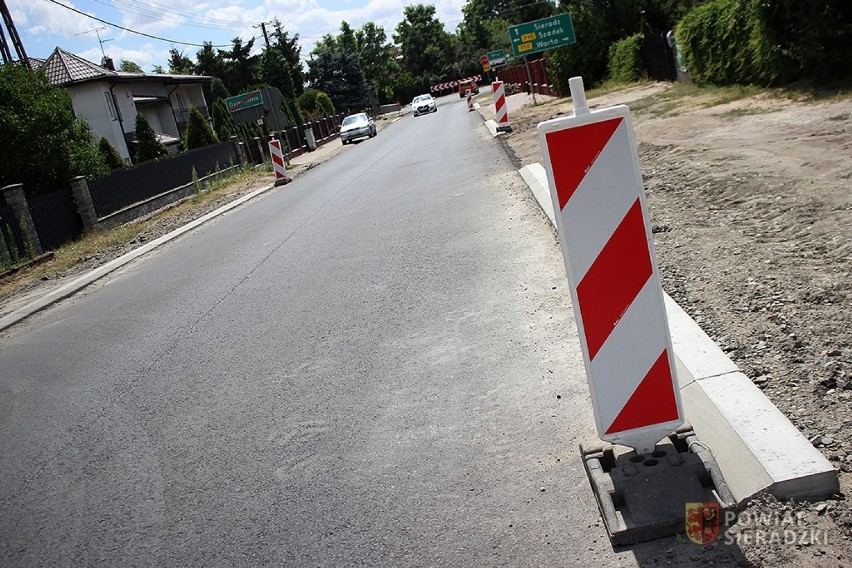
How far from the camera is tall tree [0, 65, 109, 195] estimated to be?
20.2 m

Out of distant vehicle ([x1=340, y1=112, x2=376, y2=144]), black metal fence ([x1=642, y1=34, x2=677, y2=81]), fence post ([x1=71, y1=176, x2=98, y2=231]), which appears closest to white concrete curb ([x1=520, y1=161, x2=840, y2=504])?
fence post ([x1=71, y1=176, x2=98, y2=231])

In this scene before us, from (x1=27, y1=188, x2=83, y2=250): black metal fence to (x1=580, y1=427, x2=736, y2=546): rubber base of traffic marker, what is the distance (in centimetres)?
1780

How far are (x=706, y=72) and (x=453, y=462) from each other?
22.3 meters

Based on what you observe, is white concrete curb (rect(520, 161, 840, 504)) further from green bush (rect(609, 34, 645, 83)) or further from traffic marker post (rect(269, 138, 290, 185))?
green bush (rect(609, 34, 645, 83))

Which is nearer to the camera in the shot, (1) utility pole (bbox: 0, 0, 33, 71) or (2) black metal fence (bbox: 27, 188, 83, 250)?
(2) black metal fence (bbox: 27, 188, 83, 250)

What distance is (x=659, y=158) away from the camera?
41.5ft

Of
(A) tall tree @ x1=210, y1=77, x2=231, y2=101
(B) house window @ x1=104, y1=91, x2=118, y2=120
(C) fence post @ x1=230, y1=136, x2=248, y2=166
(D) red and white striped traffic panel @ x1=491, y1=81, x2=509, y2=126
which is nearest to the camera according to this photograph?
(D) red and white striped traffic panel @ x1=491, y1=81, x2=509, y2=126

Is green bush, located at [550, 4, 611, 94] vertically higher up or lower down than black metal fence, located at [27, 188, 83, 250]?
higher up

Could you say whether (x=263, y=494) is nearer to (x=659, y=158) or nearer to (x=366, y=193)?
(x=659, y=158)

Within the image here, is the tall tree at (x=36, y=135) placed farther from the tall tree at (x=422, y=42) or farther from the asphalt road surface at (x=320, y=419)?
the tall tree at (x=422, y=42)

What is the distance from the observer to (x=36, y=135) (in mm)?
20688

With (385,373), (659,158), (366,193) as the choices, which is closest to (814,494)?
(385,373)
